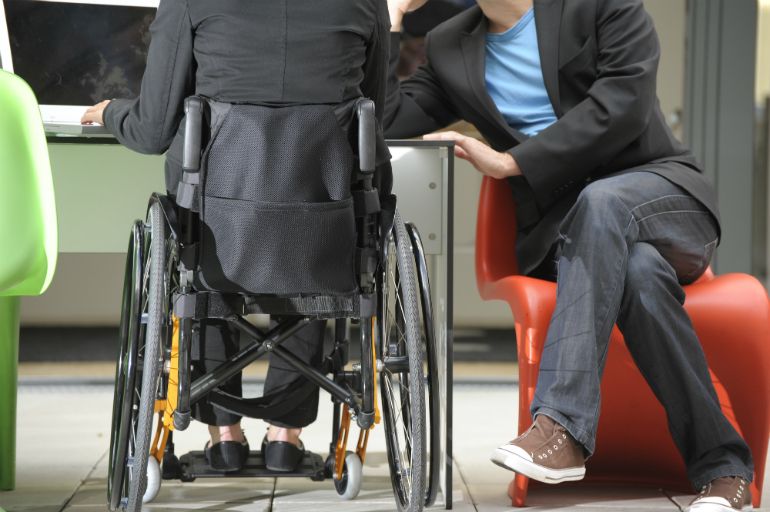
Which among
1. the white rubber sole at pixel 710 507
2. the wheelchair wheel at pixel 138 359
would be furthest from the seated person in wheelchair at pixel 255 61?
the white rubber sole at pixel 710 507

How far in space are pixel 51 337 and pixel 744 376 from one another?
8.79ft

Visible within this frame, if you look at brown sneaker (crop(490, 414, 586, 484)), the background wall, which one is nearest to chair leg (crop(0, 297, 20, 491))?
brown sneaker (crop(490, 414, 586, 484))

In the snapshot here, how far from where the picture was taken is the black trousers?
1.94 metres

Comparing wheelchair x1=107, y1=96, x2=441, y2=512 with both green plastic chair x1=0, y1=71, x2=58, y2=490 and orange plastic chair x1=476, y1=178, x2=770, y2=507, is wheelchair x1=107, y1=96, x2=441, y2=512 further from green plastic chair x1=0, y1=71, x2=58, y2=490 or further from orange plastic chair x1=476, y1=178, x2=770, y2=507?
orange plastic chair x1=476, y1=178, x2=770, y2=507

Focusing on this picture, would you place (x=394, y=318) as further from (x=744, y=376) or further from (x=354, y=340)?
(x=354, y=340)

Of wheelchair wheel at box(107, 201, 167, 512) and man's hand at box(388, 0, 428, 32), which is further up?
man's hand at box(388, 0, 428, 32)

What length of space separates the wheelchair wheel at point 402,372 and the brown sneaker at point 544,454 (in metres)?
0.14

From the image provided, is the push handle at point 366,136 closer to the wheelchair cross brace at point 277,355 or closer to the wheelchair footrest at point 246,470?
the wheelchair cross brace at point 277,355

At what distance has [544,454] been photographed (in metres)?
1.74

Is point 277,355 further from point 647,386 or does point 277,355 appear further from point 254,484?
point 647,386

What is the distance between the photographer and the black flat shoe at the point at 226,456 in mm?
1949

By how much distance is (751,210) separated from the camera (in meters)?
3.88

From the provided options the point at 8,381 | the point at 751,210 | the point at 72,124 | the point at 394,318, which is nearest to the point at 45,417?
the point at 8,381

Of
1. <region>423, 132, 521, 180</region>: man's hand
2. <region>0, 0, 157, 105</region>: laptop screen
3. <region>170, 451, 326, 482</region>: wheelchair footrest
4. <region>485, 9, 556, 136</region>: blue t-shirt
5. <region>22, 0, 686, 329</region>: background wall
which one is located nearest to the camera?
<region>170, 451, 326, 482</region>: wheelchair footrest
